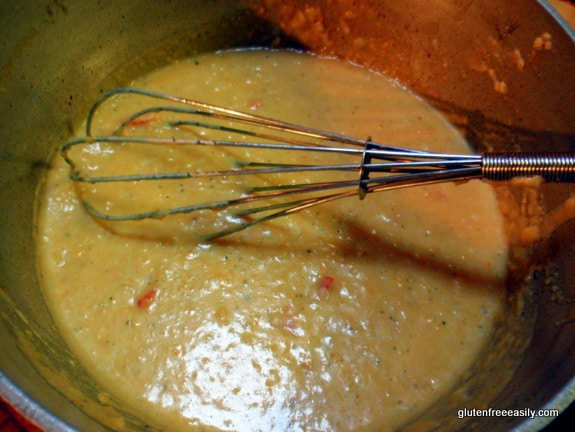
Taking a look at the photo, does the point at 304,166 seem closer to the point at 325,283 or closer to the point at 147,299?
the point at 325,283

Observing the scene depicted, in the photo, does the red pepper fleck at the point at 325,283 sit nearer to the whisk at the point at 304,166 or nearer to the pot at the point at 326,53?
the whisk at the point at 304,166

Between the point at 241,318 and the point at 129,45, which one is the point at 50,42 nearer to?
the point at 129,45

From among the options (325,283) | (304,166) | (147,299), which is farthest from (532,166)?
(147,299)

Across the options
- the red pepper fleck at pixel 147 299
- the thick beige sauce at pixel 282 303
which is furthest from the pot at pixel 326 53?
the red pepper fleck at pixel 147 299

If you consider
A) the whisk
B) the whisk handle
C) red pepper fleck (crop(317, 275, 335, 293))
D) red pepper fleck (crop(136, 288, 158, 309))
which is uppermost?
the whisk handle

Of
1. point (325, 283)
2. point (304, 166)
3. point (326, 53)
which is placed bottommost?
point (325, 283)

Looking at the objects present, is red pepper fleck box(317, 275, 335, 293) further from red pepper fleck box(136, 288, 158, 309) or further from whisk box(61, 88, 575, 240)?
red pepper fleck box(136, 288, 158, 309)

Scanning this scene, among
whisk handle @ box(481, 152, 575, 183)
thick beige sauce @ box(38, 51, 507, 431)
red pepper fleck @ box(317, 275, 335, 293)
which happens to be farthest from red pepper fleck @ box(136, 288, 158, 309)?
whisk handle @ box(481, 152, 575, 183)

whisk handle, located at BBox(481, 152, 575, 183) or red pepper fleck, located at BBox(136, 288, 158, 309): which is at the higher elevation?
whisk handle, located at BBox(481, 152, 575, 183)
